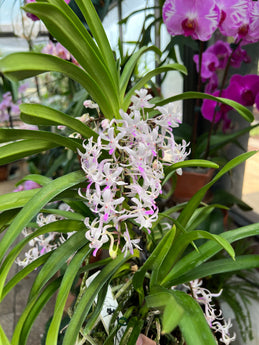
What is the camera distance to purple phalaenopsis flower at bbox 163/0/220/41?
2.14 feet

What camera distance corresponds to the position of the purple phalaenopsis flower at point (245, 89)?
804 millimetres

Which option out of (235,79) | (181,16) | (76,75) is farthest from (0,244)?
(235,79)

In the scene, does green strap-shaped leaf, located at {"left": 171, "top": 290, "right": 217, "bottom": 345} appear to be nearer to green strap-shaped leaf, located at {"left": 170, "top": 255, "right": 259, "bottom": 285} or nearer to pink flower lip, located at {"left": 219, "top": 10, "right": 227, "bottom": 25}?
green strap-shaped leaf, located at {"left": 170, "top": 255, "right": 259, "bottom": 285}

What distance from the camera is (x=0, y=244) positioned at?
39cm

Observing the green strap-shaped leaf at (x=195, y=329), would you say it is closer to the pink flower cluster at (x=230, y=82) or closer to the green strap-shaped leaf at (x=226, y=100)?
the green strap-shaped leaf at (x=226, y=100)

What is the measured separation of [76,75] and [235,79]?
54cm

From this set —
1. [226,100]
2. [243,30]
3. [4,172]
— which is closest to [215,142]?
[243,30]

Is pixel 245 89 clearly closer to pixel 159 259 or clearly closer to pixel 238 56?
pixel 238 56

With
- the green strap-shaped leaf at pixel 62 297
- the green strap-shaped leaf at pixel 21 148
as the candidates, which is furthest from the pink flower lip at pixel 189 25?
the green strap-shaped leaf at pixel 62 297

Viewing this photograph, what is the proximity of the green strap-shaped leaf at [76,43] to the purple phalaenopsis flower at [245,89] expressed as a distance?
46cm

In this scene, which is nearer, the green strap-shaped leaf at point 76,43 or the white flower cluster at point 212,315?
the green strap-shaped leaf at point 76,43

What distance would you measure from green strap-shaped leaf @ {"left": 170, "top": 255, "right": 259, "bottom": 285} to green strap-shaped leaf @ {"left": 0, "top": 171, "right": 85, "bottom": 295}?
0.87 feet

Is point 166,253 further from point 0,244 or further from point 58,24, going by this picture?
point 58,24

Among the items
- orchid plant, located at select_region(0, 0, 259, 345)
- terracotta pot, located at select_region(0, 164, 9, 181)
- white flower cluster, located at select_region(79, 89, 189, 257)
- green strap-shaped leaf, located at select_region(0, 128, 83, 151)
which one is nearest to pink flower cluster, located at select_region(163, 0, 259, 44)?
orchid plant, located at select_region(0, 0, 259, 345)
